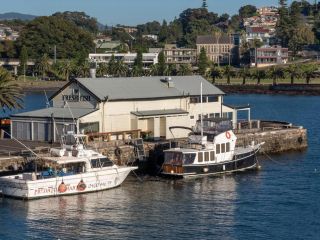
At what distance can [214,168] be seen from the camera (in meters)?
51.2


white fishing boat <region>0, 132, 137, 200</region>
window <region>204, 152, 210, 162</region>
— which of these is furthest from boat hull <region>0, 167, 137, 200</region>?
window <region>204, 152, 210, 162</region>

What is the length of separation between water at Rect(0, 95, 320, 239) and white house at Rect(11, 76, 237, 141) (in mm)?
7009

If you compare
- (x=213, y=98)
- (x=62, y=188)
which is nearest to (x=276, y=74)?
(x=213, y=98)

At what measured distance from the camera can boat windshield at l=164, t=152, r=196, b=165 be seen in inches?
1961

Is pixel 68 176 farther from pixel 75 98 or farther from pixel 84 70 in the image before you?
pixel 84 70

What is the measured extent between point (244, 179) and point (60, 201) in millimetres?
12691

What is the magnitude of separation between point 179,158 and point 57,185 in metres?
9.00

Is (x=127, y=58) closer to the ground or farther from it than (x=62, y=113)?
farther from it

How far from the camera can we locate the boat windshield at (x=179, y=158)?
4981 centimetres

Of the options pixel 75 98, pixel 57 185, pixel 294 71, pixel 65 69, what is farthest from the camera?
pixel 294 71

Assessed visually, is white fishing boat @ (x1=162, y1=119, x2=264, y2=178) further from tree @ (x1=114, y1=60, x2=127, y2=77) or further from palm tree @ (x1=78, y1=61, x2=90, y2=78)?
tree @ (x1=114, y1=60, x2=127, y2=77)

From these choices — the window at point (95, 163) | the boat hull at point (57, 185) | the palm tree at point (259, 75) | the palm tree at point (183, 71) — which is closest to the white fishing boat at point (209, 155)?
the boat hull at point (57, 185)

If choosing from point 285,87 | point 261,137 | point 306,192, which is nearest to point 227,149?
point 306,192

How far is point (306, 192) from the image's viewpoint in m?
47.2
